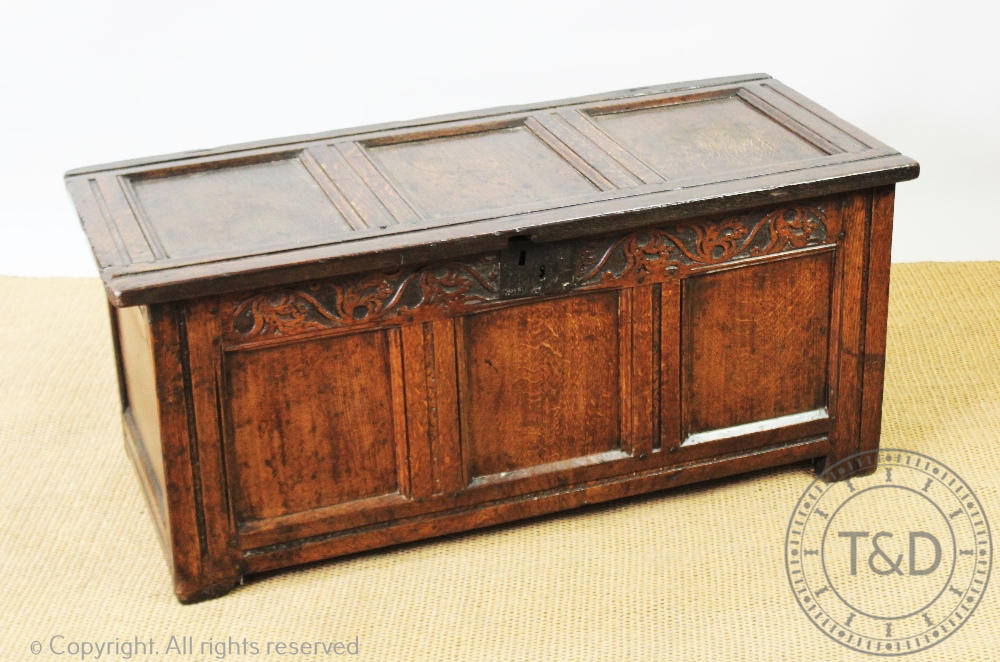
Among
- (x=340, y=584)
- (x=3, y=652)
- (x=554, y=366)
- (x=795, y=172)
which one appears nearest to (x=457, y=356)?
(x=554, y=366)

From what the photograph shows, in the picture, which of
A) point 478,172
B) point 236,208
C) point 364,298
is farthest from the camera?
point 478,172

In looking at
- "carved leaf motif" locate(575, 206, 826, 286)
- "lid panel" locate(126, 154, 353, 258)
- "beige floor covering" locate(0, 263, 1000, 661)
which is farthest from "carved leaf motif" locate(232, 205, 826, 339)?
"beige floor covering" locate(0, 263, 1000, 661)

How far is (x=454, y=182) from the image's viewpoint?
10.3 ft

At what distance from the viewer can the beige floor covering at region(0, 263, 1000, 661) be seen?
2900 millimetres

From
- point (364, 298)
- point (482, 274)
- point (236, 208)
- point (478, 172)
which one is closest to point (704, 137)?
point (478, 172)

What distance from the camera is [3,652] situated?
2.90 m

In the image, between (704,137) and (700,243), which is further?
(704,137)

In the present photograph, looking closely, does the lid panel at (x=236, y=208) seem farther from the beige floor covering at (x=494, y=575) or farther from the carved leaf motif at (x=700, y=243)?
the beige floor covering at (x=494, y=575)

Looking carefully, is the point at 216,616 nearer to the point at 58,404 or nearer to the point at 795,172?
the point at 58,404

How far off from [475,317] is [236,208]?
1.55 feet

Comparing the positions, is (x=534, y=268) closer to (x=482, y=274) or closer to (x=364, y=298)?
(x=482, y=274)

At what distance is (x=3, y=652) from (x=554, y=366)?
1.07 metres

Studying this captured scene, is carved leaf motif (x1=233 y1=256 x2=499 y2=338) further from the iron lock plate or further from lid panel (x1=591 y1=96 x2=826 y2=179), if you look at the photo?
lid panel (x1=591 y1=96 x2=826 y2=179)

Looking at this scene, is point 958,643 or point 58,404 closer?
point 958,643
